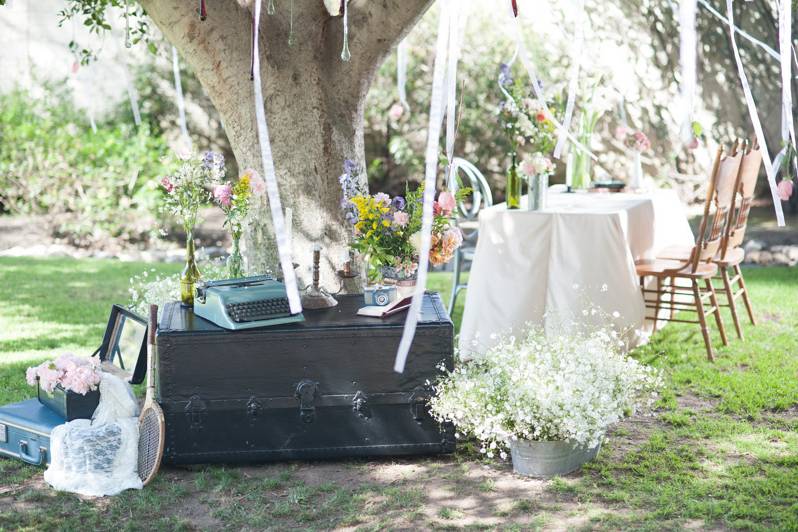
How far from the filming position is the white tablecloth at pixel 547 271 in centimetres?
502

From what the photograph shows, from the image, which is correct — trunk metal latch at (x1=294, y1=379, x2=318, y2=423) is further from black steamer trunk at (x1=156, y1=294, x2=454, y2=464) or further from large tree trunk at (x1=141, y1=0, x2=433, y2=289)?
large tree trunk at (x1=141, y1=0, x2=433, y2=289)

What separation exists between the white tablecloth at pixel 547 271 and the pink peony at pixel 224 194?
4.72 ft

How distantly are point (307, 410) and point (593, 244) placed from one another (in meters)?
1.82

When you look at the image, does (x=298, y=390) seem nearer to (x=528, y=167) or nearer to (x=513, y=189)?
(x=528, y=167)

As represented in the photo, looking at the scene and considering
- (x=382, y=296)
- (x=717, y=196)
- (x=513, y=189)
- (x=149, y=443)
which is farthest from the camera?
(x=513, y=189)

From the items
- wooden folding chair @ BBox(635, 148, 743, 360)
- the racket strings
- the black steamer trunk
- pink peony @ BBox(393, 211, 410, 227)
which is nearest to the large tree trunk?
pink peony @ BBox(393, 211, 410, 227)

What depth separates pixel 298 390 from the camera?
3854 millimetres

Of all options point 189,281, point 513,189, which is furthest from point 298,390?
point 513,189

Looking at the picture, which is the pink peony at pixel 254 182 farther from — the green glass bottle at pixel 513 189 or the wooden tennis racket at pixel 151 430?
the green glass bottle at pixel 513 189

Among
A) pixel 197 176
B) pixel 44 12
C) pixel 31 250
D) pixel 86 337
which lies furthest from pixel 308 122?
pixel 44 12

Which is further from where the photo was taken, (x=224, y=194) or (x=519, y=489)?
(x=224, y=194)

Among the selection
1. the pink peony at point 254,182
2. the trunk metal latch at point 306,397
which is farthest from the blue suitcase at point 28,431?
the pink peony at point 254,182

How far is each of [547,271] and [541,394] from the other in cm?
Result: 156

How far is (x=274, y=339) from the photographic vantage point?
12.6ft
